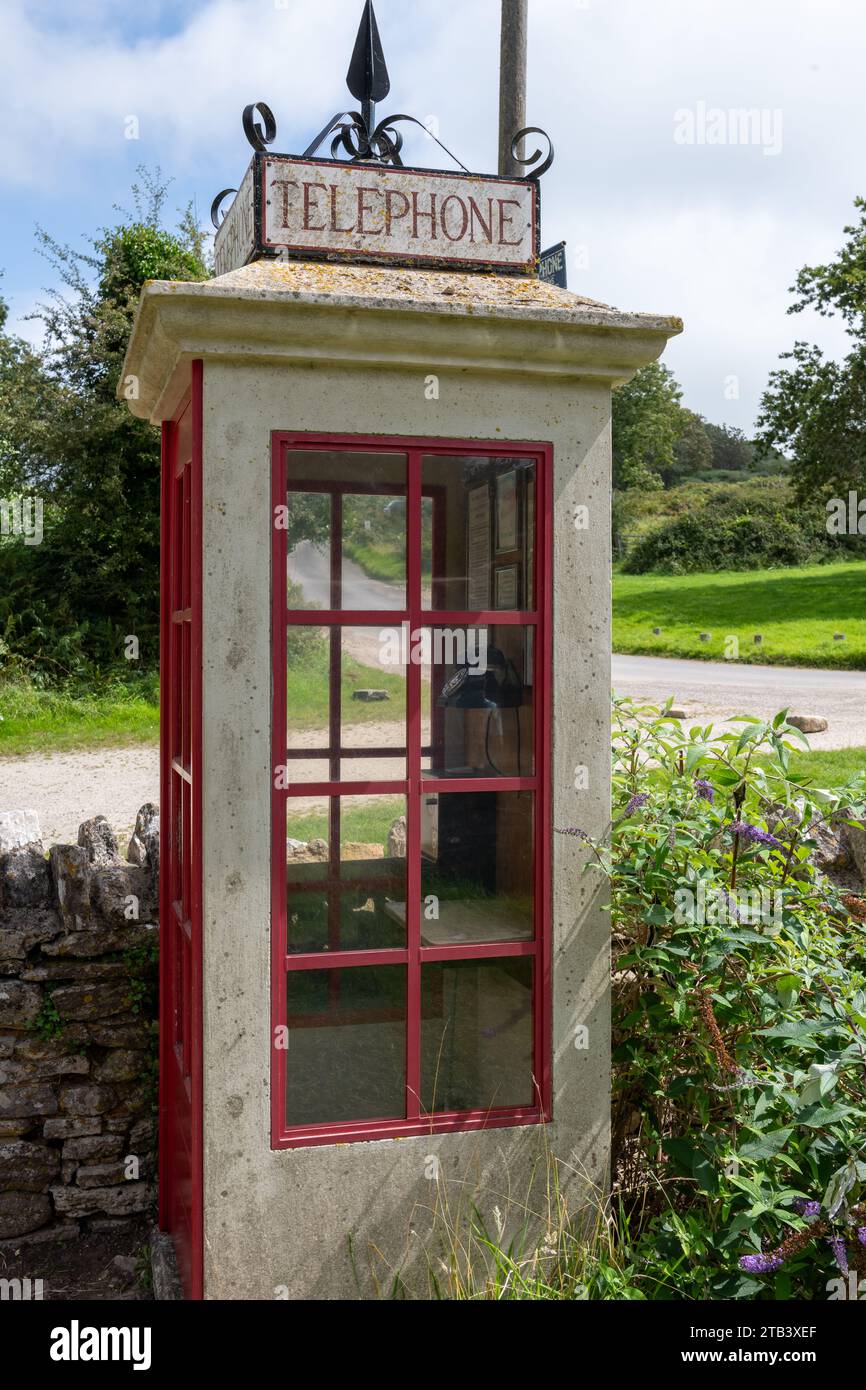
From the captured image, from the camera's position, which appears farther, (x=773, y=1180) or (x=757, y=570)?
(x=757, y=570)

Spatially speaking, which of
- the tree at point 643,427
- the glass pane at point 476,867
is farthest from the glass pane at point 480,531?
the tree at point 643,427

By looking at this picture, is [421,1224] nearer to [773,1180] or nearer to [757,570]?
[773,1180]

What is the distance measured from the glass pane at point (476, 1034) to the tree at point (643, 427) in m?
37.2

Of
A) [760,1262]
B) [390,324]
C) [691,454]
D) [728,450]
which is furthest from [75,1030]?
[728,450]

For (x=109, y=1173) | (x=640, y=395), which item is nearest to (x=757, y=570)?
(x=640, y=395)

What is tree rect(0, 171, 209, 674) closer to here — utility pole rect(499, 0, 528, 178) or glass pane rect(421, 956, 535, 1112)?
utility pole rect(499, 0, 528, 178)

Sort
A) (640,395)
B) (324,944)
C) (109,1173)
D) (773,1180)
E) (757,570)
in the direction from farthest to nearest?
(640,395), (757,570), (109,1173), (324,944), (773,1180)

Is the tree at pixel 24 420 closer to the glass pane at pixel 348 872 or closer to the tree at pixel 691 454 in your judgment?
the glass pane at pixel 348 872

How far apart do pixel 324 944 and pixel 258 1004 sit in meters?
0.23

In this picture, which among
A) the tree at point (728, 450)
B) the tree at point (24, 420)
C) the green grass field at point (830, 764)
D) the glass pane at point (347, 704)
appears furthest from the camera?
the tree at point (728, 450)

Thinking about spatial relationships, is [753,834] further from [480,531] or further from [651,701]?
[651,701]

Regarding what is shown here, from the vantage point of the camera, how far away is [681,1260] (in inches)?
115

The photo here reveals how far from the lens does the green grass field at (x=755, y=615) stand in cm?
1861

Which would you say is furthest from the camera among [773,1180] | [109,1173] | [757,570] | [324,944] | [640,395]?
[640,395]
